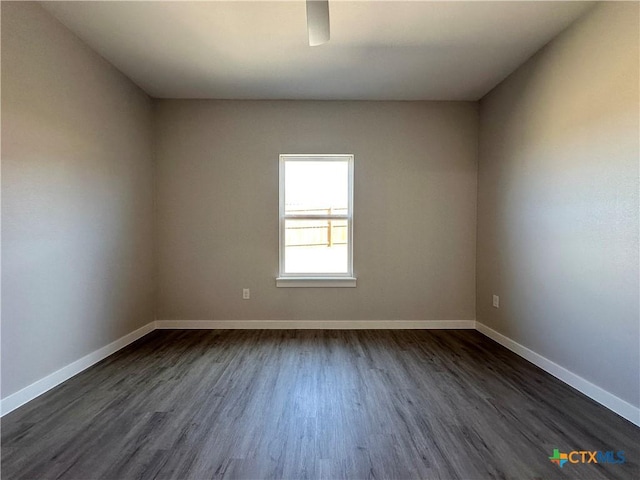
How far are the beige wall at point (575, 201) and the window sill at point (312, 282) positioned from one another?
63.8 inches

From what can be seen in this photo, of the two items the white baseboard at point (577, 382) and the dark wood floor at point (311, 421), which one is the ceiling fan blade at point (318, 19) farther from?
the white baseboard at point (577, 382)

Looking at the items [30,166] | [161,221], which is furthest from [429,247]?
[30,166]

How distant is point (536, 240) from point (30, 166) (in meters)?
3.90

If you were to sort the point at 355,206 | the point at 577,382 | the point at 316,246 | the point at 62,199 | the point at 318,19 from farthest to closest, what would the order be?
the point at 316,246 < the point at 355,206 < the point at 62,199 < the point at 577,382 < the point at 318,19

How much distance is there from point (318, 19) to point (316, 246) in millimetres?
2467

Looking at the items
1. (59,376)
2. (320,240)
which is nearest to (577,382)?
(320,240)

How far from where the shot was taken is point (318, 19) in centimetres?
189

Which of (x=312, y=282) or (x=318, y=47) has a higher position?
(x=318, y=47)

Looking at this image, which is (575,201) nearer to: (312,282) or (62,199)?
(312,282)

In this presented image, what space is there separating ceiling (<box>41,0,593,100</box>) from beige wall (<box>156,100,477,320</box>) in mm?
314

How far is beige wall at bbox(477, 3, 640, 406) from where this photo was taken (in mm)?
2000

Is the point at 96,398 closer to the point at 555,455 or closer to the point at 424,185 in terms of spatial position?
the point at 555,455

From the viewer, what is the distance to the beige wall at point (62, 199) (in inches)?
81.5

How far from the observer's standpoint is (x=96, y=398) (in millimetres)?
2242
